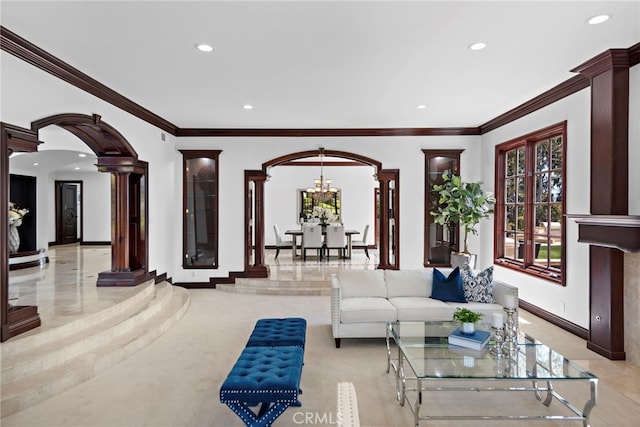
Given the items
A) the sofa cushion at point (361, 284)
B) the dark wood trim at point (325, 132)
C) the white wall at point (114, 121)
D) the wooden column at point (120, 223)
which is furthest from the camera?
the dark wood trim at point (325, 132)

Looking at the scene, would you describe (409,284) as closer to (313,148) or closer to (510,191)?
(510,191)

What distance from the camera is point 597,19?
10.4 feet

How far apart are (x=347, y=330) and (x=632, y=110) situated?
11.8 ft

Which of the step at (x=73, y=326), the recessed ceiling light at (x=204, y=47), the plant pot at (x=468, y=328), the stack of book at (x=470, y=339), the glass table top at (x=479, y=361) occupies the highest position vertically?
the recessed ceiling light at (x=204, y=47)

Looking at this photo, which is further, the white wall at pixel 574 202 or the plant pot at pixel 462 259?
the plant pot at pixel 462 259

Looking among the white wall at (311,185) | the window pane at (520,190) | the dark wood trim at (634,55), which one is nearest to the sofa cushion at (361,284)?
the window pane at (520,190)

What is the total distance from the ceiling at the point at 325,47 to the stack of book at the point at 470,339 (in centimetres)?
257

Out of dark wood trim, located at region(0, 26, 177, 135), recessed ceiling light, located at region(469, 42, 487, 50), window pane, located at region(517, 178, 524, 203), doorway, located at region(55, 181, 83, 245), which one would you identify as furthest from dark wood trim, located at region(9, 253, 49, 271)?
window pane, located at region(517, 178, 524, 203)

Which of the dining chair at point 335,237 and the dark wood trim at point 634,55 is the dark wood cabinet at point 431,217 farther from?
the dark wood trim at point 634,55

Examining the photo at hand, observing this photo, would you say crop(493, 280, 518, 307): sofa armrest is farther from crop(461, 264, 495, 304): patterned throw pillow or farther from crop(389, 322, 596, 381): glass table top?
crop(389, 322, 596, 381): glass table top

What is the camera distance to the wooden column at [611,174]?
389 cm

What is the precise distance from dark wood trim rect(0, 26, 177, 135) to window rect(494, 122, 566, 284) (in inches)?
224

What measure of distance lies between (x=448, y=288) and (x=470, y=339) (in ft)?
4.77

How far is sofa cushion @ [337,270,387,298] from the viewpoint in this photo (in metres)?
4.77
